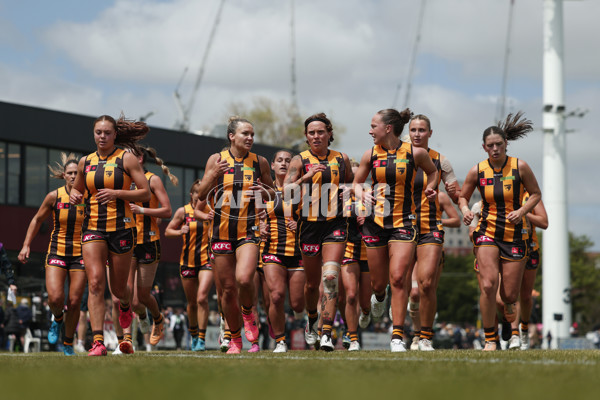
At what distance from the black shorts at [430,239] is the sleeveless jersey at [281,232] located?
5.38 feet

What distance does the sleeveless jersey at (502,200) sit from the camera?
38.3ft

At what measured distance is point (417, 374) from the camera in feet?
21.3

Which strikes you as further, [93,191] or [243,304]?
[243,304]

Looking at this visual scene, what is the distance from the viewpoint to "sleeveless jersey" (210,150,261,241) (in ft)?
34.9

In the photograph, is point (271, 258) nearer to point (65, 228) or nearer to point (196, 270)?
point (65, 228)

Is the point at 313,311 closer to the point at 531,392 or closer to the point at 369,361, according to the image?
the point at 369,361

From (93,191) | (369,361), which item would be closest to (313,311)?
(93,191)

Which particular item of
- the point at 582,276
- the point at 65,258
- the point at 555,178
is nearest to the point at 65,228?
the point at 65,258

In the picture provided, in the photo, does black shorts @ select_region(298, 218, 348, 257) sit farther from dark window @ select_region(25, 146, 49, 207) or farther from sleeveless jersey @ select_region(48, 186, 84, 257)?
dark window @ select_region(25, 146, 49, 207)

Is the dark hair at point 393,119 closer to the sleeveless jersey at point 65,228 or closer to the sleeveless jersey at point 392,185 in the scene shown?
the sleeveless jersey at point 392,185

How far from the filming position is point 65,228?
1259 centimetres

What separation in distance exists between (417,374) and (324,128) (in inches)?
214

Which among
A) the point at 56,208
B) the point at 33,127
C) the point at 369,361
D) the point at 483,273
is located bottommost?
the point at 369,361

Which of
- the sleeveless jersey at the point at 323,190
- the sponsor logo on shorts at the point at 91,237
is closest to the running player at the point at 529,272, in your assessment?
the sleeveless jersey at the point at 323,190
